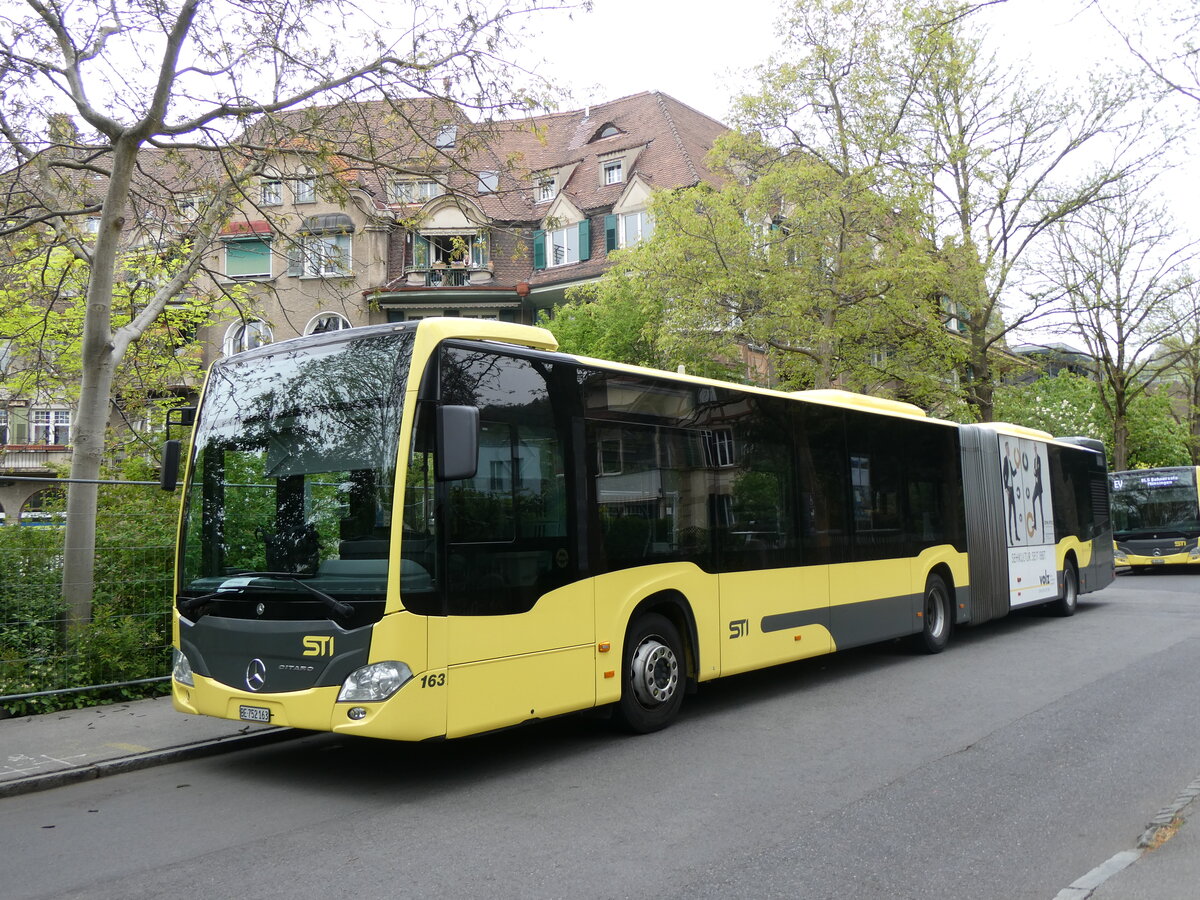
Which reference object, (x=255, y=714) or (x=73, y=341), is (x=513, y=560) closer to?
(x=255, y=714)

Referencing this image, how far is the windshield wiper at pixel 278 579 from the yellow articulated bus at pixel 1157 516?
26.4 metres

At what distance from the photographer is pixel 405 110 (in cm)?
1086

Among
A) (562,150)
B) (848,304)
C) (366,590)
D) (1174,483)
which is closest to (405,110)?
(366,590)

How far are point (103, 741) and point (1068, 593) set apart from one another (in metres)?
15.2

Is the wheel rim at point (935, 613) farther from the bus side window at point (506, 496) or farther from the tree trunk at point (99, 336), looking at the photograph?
the tree trunk at point (99, 336)

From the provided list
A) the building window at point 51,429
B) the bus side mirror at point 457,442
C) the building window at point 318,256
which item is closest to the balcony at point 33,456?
the building window at point 51,429

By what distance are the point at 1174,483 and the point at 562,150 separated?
26.9 metres

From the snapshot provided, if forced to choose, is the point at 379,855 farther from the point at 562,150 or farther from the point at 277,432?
the point at 562,150

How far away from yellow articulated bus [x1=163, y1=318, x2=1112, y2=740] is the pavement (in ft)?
2.41

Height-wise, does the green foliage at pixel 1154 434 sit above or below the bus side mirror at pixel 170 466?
above

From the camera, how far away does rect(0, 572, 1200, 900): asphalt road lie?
191 inches

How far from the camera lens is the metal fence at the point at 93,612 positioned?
9172 mm

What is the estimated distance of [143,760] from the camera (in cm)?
745

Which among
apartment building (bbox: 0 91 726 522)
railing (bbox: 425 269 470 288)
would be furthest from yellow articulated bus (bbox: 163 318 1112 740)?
railing (bbox: 425 269 470 288)
